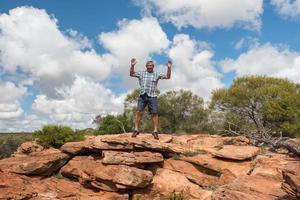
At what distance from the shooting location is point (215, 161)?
12.9 meters

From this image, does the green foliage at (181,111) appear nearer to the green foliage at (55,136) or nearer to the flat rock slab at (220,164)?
the green foliage at (55,136)

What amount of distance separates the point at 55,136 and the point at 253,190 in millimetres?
10538

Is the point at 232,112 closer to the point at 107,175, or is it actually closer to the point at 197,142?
the point at 197,142

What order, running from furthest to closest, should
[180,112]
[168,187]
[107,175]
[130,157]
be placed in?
[180,112], [130,157], [168,187], [107,175]

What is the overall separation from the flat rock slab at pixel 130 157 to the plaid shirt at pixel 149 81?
205 centimetres

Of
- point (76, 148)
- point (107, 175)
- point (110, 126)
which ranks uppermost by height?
point (110, 126)

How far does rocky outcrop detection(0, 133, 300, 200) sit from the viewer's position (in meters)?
11.8

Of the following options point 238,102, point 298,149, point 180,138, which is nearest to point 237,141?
point 180,138

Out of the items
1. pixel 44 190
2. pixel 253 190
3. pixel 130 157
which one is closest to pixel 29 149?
pixel 44 190

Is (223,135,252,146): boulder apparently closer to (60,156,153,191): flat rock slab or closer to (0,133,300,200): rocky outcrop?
(0,133,300,200): rocky outcrop

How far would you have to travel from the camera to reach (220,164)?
41.8 ft

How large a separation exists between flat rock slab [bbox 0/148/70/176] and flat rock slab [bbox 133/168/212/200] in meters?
3.39

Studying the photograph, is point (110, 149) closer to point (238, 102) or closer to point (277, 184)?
point (277, 184)

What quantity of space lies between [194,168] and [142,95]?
3068 millimetres
